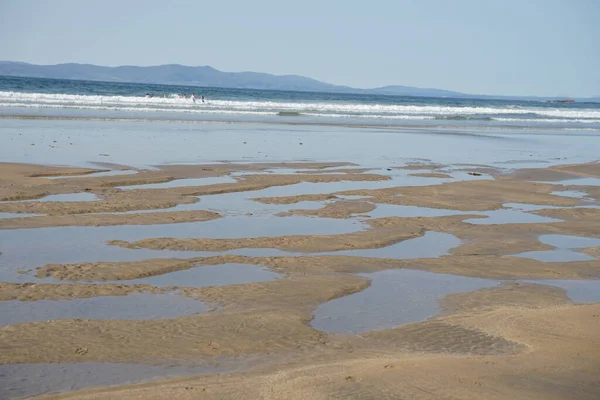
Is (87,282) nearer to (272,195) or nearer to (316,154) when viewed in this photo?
(272,195)

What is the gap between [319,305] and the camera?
772cm

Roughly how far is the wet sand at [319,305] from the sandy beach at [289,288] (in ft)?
0.09

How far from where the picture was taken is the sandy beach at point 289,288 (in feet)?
18.3

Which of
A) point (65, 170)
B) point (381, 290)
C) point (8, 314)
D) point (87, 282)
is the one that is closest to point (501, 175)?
point (65, 170)

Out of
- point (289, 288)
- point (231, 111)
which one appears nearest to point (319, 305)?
point (289, 288)

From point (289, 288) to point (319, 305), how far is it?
2.09 ft

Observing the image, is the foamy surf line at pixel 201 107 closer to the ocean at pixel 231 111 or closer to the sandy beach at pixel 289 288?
the ocean at pixel 231 111

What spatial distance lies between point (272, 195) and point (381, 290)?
679cm

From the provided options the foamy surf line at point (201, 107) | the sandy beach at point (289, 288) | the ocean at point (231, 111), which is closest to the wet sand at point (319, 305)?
the sandy beach at point (289, 288)

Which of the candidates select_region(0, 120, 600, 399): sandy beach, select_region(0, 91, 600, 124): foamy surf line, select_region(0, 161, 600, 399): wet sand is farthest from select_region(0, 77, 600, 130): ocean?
select_region(0, 161, 600, 399): wet sand

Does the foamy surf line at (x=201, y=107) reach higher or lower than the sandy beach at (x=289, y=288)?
lower

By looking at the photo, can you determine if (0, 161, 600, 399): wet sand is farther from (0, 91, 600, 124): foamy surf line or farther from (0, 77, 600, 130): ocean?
(0, 91, 600, 124): foamy surf line

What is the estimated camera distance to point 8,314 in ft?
22.5

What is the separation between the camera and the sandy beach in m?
5.58
